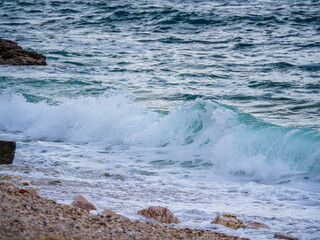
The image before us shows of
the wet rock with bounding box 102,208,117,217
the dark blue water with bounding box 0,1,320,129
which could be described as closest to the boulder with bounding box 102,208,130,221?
the wet rock with bounding box 102,208,117,217

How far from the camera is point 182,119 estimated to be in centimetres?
780

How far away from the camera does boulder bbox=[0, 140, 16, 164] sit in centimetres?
525

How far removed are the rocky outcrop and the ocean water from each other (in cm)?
56

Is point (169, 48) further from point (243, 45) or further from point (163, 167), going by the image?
point (163, 167)

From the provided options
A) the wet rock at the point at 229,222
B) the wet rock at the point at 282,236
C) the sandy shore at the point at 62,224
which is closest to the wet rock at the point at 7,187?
the sandy shore at the point at 62,224

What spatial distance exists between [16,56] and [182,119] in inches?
346

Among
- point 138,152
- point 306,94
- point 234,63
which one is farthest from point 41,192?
point 234,63

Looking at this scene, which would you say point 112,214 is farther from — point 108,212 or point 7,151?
point 7,151

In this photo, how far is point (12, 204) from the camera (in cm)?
323

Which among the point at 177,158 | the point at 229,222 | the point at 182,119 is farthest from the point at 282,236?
the point at 182,119

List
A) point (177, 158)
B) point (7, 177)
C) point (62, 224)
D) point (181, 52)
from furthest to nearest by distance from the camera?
point (181, 52) → point (177, 158) → point (7, 177) → point (62, 224)

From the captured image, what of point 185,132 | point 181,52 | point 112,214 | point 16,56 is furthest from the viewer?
point 181,52

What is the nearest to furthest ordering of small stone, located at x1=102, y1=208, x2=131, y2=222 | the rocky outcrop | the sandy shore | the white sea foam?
the sandy shore
small stone, located at x1=102, y1=208, x2=131, y2=222
the white sea foam
the rocky outcrop

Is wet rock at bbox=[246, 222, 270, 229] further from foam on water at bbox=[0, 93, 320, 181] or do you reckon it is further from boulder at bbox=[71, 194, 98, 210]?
foam on water at bbox=[0, 93, 320, 181]
